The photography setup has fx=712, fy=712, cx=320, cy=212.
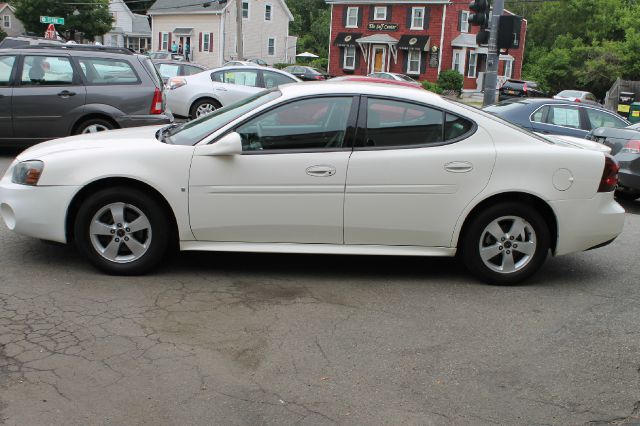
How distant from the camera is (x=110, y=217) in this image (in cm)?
547

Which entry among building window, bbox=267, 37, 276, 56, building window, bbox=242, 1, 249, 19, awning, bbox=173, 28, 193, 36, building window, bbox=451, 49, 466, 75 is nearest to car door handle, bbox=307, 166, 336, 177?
building window, bbox=451, 49, 466, 75

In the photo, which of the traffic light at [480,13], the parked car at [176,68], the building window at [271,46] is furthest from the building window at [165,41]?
the traffic light at [480,13]

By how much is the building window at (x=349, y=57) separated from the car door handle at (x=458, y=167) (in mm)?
50065

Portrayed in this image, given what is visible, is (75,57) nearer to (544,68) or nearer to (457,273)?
(457,273)

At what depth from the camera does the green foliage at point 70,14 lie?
55.8m

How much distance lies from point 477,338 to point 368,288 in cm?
112

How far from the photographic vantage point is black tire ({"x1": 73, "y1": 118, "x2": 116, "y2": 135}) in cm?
1062

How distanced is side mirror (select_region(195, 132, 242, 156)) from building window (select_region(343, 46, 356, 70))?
5026 centimetres

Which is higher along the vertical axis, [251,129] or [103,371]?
[251,129]

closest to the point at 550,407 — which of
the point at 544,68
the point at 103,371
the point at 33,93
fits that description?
the point at 103,371

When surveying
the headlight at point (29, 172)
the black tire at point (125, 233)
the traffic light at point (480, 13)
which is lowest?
the black tire at point (125, 233)

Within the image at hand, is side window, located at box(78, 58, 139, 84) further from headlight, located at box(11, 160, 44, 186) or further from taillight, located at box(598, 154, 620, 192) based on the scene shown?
taillight, located at box(598, 154, 620, 192)

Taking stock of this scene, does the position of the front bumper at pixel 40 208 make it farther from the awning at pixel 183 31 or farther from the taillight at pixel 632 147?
the awning at pixel 183 31

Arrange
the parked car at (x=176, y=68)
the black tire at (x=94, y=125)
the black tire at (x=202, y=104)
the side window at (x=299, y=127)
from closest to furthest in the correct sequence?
the side window at (x=299, y=127) < the black tire at (x=94, y=125) < the black tire at (x=202, y=104) < the parked car at (x=176, y=68)
